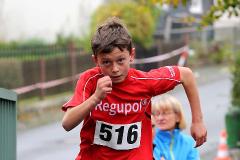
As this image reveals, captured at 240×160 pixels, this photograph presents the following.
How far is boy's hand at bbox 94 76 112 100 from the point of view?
14.3 feet

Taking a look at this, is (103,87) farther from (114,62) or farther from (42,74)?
(42,74)

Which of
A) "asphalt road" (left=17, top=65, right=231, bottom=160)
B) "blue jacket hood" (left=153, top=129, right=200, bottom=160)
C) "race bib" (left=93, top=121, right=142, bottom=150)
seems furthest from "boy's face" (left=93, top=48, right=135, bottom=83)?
"asphalt road" (left=17, top=65, right=231, bottom=160)

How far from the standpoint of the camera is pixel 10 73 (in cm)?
1973

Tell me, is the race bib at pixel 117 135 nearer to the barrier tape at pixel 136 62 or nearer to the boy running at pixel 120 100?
the boy running at pixel 120 100

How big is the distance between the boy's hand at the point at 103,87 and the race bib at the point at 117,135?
53 centimetres

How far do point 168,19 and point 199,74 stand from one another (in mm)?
5471

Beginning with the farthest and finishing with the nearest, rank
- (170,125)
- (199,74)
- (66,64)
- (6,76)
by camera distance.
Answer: (199,74)
(66,64)
(6,76)
(170,125)

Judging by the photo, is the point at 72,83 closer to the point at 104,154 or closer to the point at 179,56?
the point at 179,56

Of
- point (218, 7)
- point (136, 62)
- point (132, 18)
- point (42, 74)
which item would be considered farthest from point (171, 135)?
point (136, 62)

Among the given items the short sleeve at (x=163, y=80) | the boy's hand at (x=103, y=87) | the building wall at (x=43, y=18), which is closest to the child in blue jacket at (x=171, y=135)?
the short sleeve at (x=163, y=80)

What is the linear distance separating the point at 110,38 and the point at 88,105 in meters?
0.41

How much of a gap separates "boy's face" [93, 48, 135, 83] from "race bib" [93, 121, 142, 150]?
0.40 m

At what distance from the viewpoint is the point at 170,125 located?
6.48 meters

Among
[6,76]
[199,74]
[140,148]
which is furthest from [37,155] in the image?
[199,74]
